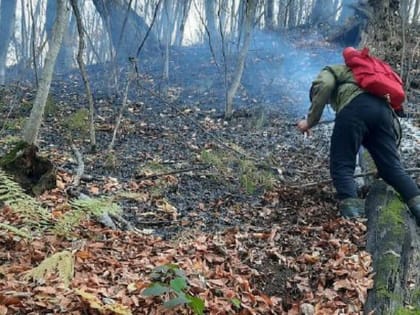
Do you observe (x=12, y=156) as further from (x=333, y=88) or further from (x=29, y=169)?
(x=333, y=88)

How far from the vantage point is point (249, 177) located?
5906 millimetres

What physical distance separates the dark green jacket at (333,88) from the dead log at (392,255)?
3.15 feet

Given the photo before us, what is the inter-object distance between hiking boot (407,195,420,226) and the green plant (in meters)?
2.29

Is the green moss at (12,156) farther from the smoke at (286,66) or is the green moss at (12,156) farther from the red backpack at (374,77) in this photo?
the smoke at (286,66)

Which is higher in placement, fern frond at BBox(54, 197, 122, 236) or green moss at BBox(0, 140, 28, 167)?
green moss at BBox(0, 140, 28, 167)

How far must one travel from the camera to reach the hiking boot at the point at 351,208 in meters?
4.26

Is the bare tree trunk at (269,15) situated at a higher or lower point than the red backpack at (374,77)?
higher

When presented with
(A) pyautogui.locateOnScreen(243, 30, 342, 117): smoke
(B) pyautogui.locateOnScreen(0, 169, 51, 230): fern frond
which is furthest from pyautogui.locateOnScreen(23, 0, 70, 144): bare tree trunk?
(A) pyautogui.locateOnScreen(243, 30, 342, 117): smoke

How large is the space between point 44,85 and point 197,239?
10.6ft

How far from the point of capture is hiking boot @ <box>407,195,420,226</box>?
13.4 feet

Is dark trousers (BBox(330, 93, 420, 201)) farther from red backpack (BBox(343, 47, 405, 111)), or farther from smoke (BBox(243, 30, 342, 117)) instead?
smoke (BBox(243, 30, 342, 117))

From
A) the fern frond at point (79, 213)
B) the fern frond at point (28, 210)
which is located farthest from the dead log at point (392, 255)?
the fern frond at point (28, 210)

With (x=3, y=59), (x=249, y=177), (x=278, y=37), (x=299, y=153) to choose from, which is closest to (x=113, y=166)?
(x=249, y=177)

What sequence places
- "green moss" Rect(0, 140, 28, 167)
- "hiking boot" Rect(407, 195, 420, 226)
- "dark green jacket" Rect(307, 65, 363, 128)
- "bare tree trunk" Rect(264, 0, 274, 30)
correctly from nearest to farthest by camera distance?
"hiking boot" Rect(407, 195, 420, 226) < "dark green jacket" Rect(307, 65, 363, 128) < "green moss" Rect(0, 140, 28, 167) < "bare tree trunk" Rect(264, 0, 274, 30)
